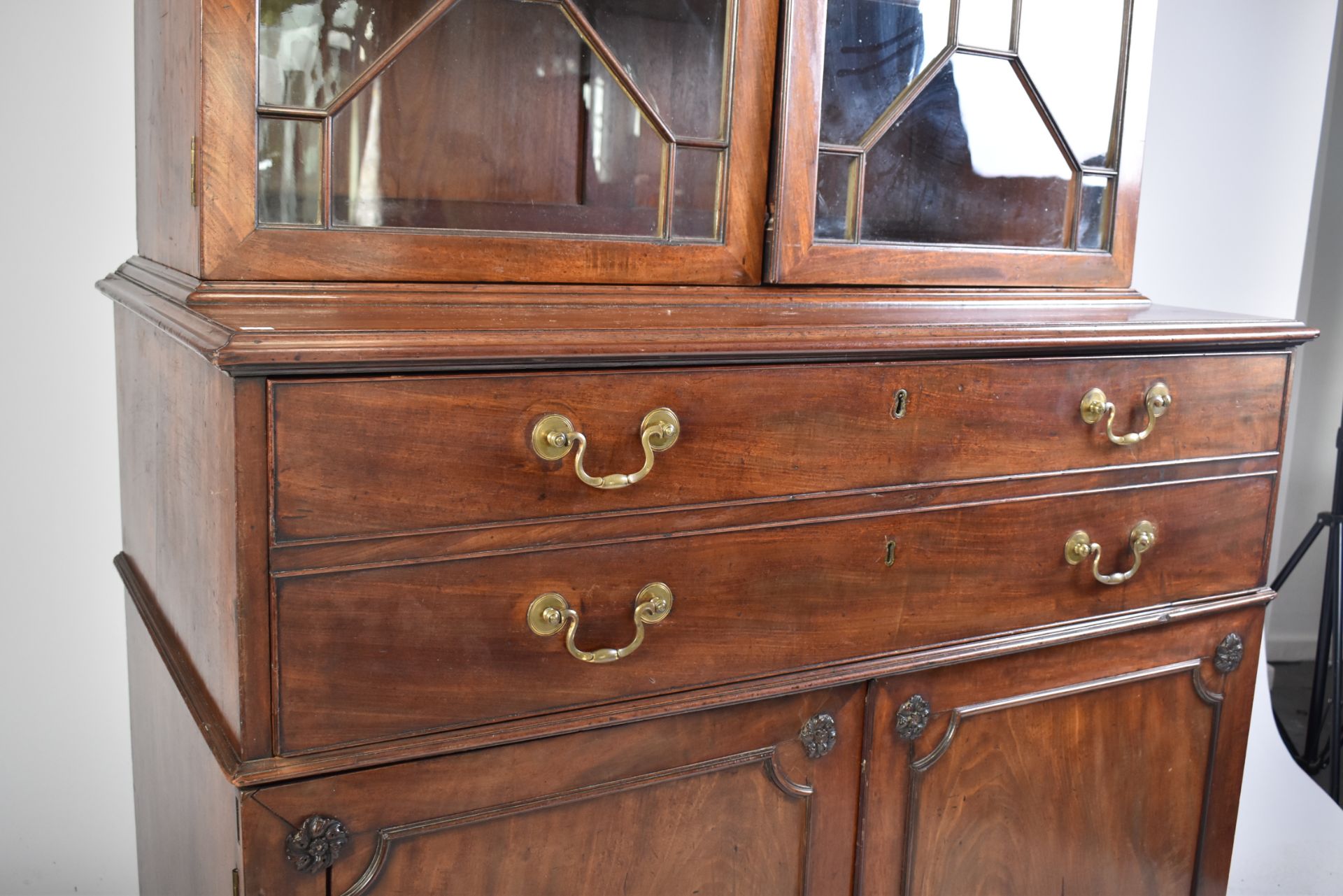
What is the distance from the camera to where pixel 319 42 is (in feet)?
3.51

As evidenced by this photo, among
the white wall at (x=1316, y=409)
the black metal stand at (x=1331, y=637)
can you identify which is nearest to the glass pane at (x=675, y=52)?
the black metal stand at (x=1331, y=637)

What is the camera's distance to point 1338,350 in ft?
9.52

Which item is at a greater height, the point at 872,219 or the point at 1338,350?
the point at 872,219

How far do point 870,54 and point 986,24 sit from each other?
0.17 metres

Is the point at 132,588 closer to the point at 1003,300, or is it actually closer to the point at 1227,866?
the point at 1003,300

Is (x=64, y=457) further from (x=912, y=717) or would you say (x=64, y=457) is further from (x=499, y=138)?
(x=912, y=717)

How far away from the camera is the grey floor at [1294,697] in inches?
107

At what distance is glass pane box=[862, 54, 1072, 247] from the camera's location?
134cm

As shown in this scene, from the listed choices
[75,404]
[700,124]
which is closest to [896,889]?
[700,124]

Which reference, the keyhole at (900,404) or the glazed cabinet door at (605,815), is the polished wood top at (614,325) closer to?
the keyhole at (900,404)

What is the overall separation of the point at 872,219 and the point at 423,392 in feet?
1.94

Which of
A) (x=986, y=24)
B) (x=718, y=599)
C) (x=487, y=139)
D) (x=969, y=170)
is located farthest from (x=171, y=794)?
(x=986, y=24)

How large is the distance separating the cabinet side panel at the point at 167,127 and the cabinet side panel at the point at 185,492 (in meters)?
0.09

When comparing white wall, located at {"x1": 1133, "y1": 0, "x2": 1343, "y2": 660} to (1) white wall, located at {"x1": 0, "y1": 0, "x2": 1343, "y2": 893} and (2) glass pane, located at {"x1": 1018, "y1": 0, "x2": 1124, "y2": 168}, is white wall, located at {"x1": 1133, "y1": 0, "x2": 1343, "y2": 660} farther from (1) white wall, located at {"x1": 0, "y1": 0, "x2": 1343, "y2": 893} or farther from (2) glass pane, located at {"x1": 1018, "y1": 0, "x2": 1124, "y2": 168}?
(1) white wall, located at {"x1": 0, "y1": 0, "x2": 1343, "y2": 893}
